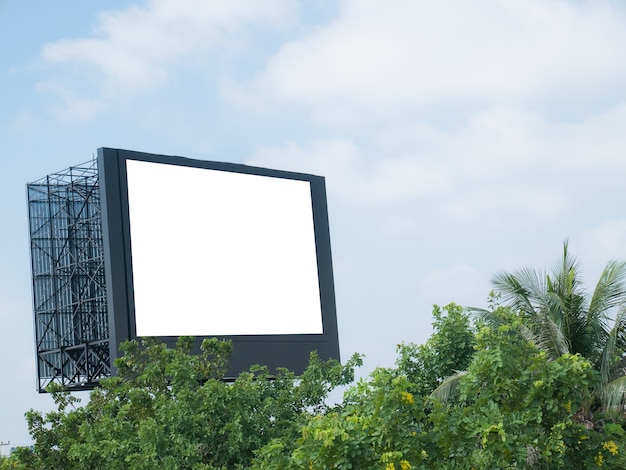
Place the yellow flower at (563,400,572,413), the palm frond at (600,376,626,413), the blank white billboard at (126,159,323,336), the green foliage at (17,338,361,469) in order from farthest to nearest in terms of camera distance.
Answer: the blank white billboard at (126,159,323,336)
the palm frond at (600,376,626,413)
the green foliage at (17,338,361,469)
the yellow flower at (563,400,572,413)

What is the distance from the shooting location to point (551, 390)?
25.8ft

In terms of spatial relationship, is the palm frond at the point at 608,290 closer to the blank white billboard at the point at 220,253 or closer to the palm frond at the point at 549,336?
the palm frond at the point at 549,336

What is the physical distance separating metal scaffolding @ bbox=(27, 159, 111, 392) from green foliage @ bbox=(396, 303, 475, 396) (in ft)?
33.4

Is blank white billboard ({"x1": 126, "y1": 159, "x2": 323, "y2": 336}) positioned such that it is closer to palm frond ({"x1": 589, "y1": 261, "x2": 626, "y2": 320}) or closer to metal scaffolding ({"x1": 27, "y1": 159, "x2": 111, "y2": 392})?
metal scaffolding ({"x1": 27, "y1": 159, "x2": 111, "y2": 392})

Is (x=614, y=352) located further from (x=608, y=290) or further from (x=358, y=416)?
(x=358, y=416)

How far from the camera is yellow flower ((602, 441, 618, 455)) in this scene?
805 cm

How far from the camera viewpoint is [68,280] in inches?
893

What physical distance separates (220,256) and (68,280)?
4.04 m

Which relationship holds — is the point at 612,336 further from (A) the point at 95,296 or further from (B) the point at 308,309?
(A) the point at 95,296

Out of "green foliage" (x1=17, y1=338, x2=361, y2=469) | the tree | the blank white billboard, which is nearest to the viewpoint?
the tree

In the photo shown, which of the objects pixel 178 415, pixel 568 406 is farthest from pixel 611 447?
pixel 178 415

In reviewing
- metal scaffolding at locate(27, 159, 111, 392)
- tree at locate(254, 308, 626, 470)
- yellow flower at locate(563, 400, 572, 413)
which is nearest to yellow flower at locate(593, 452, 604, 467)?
tree at locate(254, 308, 626, 470)

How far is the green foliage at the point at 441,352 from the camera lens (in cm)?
1343

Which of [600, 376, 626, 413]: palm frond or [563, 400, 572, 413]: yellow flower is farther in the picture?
[600, 376, 626, 413]: palm frond
